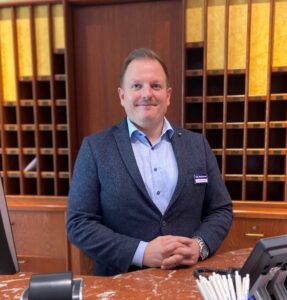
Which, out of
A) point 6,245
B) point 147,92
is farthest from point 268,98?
point 6,245

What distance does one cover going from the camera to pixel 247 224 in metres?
2.05

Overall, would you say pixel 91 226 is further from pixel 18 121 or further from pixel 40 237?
pixel 18 121

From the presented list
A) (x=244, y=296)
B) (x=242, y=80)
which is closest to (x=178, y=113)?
(x=242, y=80)

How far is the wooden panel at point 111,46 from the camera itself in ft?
7.43

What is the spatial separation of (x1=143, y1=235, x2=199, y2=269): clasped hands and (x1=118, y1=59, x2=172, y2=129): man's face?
1.63 feet

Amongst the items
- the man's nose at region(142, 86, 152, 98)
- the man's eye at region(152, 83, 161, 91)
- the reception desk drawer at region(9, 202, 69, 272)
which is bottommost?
the reception desk drawer at region(9, 202, 69, 272)

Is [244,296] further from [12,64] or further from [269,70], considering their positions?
[12,64]

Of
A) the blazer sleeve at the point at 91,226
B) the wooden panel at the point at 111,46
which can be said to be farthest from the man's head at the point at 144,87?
the wooden panel at the point at 111,46

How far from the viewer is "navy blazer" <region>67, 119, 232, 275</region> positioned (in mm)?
1269

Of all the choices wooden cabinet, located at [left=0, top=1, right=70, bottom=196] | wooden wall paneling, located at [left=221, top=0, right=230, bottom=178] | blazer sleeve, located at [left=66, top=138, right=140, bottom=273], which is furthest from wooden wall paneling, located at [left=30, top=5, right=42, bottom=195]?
wooden wall paneling, located at [left=221, top=0, right=230, bottom=178]

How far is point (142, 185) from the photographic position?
1.30 m

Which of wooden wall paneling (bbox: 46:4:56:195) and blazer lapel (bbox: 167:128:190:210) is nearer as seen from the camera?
blazer lapel (bbox: 167:128:190:210)

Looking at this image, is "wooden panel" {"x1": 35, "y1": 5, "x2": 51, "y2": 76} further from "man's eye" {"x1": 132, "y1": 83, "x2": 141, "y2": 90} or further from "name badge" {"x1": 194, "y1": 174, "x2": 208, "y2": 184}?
"name badge" {"x1": 194, "y1": 174, "x2": 208, "y2": 184}

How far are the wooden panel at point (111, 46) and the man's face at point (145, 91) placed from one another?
98 centimetres
